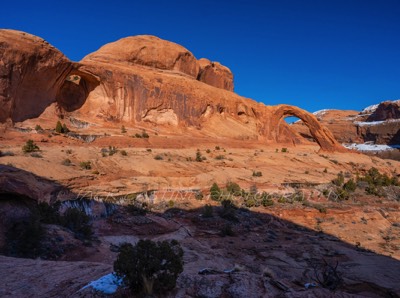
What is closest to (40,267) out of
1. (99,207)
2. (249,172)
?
(99,207)

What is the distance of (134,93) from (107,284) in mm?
24384

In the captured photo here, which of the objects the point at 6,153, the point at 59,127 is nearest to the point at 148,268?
the point at 6,153

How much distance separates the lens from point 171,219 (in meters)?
12.1

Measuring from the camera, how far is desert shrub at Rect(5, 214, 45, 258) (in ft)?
23.6

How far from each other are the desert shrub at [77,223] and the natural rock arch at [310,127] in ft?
92.1

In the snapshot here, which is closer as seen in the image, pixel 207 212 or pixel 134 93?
pixel 207 212

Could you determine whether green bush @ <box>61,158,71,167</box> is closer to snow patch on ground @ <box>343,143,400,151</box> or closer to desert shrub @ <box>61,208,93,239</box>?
desert shrub @ <box>61,208,93,239</box>

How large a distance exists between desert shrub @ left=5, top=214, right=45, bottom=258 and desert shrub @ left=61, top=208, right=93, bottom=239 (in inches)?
47.4

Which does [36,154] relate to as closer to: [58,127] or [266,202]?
[58,127]

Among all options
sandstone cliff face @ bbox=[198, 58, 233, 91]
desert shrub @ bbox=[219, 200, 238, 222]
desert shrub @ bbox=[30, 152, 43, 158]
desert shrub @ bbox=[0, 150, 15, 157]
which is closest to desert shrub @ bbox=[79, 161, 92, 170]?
desert shrub @ bbox=[30, 152, 43, 158]

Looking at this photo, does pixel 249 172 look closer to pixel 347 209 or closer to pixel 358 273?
pixel 347 209

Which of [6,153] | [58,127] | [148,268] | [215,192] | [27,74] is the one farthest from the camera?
[58,127]

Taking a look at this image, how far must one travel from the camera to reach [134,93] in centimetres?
2727

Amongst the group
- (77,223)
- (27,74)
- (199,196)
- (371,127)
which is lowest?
(77,223)
